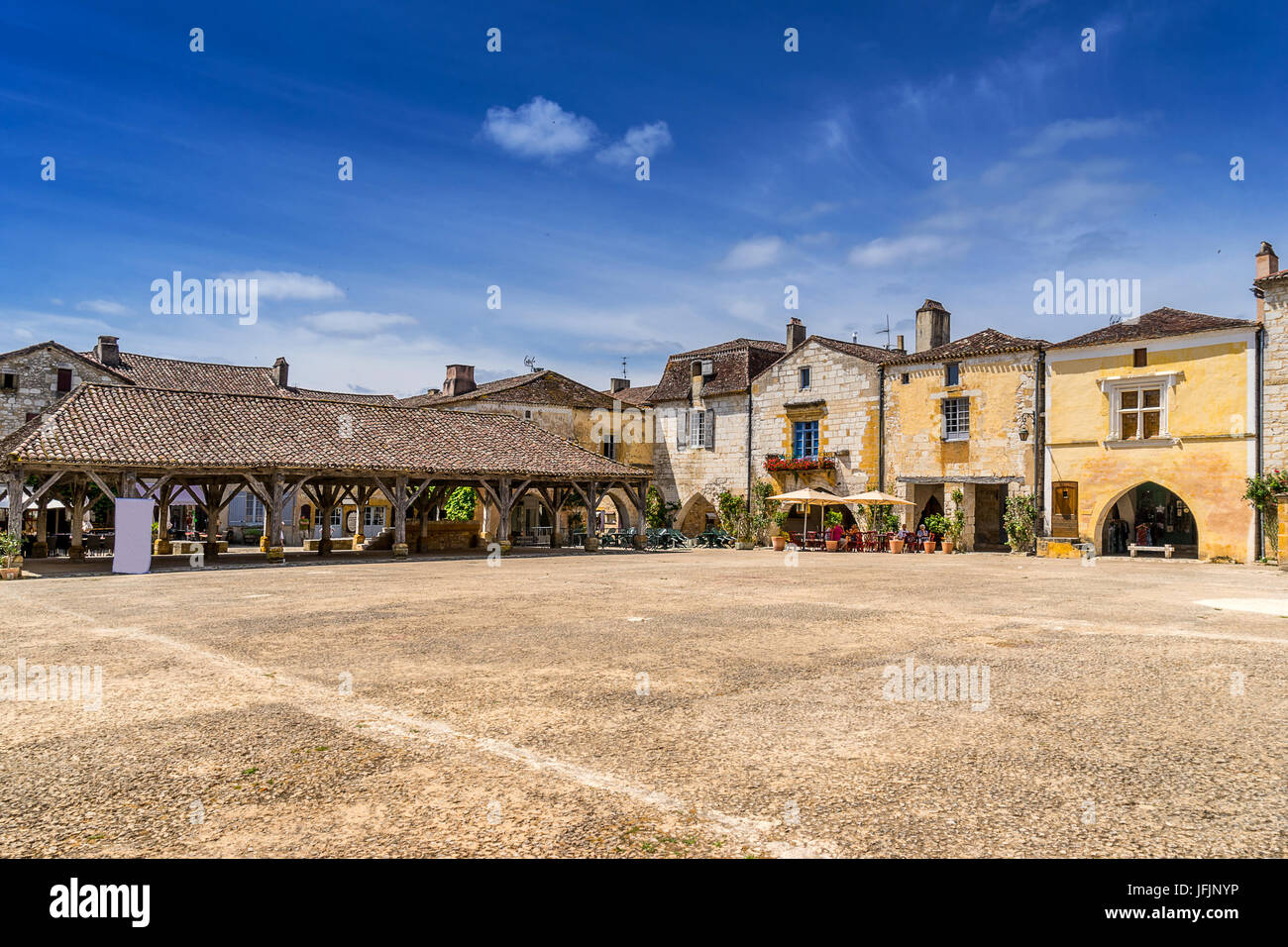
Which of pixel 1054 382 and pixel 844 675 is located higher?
pixel 1054 382

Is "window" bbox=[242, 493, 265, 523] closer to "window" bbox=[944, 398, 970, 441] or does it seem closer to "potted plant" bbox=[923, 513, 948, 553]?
"potted plant" bbox=[923, 513, 948, 553]

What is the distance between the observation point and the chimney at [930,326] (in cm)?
2789

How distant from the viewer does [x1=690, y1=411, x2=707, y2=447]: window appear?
33250 millimetres

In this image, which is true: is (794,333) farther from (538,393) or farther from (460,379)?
(460,379)

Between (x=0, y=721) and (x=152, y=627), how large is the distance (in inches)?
165

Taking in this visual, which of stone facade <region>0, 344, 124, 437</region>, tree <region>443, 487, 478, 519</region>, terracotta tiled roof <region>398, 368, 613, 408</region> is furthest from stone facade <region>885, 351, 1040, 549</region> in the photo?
stone facade <region>0, 344, 124, 437</region>

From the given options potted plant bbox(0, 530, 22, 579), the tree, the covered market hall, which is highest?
the covered market hall

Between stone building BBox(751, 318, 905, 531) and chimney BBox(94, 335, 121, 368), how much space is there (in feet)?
88.5

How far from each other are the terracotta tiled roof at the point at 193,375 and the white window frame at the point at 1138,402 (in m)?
30.8

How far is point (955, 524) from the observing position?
987 inches

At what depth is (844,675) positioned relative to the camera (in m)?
6.38

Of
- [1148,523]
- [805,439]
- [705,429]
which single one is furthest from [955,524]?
[705,429]
